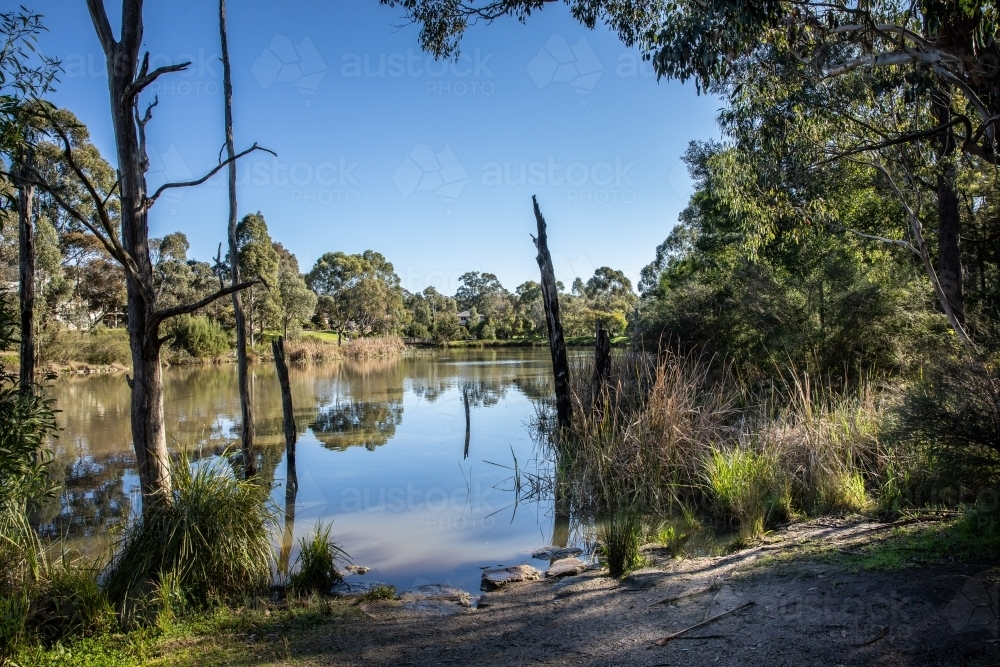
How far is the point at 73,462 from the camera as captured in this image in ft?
35.1

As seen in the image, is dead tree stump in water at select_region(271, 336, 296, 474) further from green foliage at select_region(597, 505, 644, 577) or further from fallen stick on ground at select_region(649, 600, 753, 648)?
fallen stick on ground at select_region(649, 600, 753, 648)

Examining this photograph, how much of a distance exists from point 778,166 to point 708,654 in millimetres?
7067

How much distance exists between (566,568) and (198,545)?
113 inches

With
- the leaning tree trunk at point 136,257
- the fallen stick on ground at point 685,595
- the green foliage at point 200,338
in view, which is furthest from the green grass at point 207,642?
the green foliage at point 200,338

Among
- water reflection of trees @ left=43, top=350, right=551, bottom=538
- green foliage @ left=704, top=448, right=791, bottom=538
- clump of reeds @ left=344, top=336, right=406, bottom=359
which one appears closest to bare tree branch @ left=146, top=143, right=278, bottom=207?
water reflection of trees @ left=43, top=350, right=551, bottom=538

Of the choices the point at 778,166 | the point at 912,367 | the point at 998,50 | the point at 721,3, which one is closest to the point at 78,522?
the point at 721,3

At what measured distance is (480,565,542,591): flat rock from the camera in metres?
5.38

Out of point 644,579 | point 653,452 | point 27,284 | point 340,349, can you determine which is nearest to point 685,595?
point 644,579

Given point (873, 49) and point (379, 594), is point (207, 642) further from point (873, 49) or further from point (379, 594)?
point (873, 49)

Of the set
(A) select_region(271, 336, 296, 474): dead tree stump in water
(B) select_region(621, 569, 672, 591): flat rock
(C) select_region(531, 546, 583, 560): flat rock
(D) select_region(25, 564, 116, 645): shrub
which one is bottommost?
(C) select_region(531, 546, 583, 560): flat rock

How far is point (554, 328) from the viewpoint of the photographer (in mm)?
10828

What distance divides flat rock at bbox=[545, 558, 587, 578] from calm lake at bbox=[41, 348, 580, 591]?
66 centimetres

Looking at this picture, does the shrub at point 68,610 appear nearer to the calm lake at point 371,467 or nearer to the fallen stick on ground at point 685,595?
the calm lake at point 371,467

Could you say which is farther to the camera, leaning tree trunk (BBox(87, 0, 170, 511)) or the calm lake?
the calm lake
